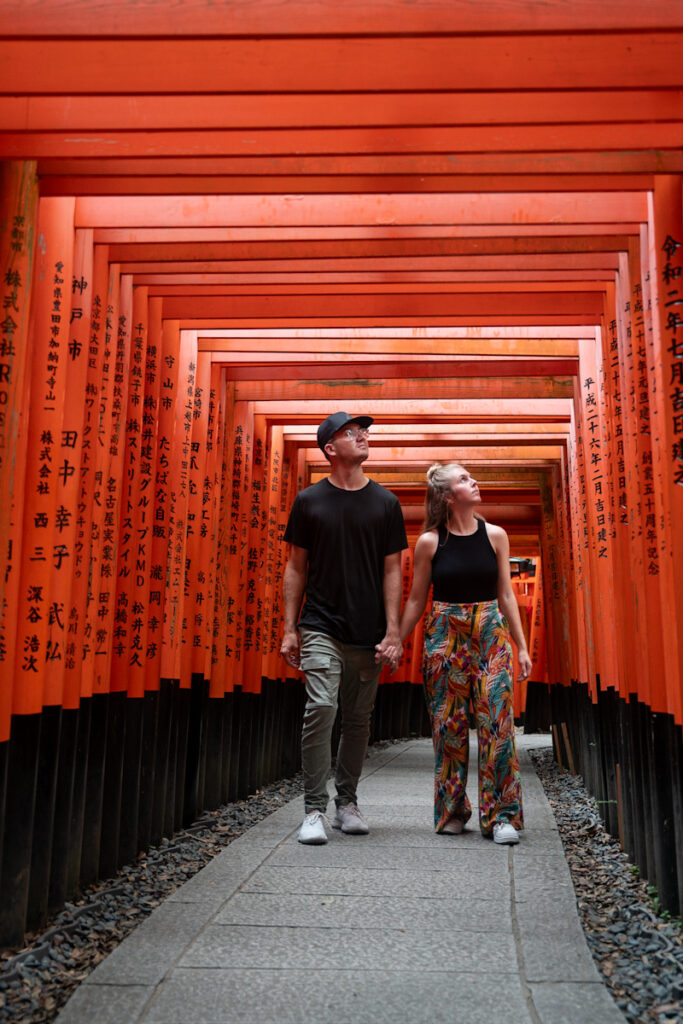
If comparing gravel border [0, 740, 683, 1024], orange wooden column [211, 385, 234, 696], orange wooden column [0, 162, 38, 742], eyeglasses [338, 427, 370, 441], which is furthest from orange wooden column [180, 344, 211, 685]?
orange wooden column [0, 162, 38, 742]

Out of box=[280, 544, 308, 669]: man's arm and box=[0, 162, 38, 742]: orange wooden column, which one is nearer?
box=[0, 162, 38, 742]: orange wooden column

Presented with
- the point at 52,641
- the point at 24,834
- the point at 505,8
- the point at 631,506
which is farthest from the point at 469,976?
the point at 505,8

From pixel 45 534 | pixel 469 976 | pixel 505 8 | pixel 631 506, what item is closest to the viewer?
pixel 469 976

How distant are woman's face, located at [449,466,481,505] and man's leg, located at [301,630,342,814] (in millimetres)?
941

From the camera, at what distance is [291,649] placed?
16.3 ft

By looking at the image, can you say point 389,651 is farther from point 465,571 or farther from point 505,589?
point 505,589

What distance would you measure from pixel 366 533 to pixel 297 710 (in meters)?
5.56

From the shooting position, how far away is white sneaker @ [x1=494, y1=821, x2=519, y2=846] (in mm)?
Answer: 4695

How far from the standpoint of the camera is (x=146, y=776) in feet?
17.1

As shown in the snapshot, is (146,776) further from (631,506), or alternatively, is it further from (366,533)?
(631,506)

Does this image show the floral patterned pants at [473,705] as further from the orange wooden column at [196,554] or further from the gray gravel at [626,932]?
the orange wooden column at [196,554]

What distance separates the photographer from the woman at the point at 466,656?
4.83 meters

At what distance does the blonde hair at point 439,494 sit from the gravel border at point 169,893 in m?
1.78

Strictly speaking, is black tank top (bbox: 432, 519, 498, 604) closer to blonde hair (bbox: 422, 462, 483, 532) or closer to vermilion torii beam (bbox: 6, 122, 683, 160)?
blonde hair (bbox: 422, 462, 483, 532)
